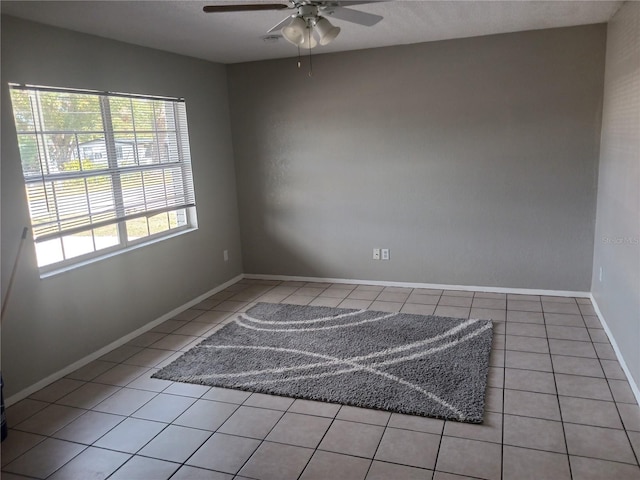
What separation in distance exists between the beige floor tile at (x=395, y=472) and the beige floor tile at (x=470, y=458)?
0.27 feet

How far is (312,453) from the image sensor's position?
7.57ft

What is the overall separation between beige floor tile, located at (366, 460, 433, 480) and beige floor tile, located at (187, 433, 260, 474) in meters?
0.59

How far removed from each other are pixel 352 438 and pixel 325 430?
0.15 meters

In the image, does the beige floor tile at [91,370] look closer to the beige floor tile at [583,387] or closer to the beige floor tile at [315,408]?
the beige floor tile at [315,408]

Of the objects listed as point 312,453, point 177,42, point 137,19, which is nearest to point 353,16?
point 137,19

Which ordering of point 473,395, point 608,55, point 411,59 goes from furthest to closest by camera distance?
point 411,59 < point 608,55 < point 473,395

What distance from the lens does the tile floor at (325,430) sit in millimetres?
2188

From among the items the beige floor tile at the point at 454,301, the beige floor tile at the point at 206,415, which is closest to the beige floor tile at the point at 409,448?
the beige floor tile at the point at 206,415

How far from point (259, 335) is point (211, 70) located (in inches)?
101

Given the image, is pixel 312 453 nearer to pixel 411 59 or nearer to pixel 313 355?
pixel 313 355

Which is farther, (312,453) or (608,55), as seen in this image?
(608,55)

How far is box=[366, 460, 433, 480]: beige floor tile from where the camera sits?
2.11m

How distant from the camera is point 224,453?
234cm

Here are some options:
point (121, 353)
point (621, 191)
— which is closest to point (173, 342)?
point (121, 353)
